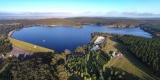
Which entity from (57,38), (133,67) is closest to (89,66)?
(133,67)

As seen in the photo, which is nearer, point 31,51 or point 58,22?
point 31,51

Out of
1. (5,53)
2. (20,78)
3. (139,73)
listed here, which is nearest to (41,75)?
(20,78)

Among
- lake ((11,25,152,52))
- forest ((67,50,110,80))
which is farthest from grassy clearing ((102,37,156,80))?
lake ((11,25,152,52))

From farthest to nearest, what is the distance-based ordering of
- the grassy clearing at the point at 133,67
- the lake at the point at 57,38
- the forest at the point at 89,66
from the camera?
the lake at the point at 57,38, the grassy clearing at the point at 133,67, the forest at the point at 89,66

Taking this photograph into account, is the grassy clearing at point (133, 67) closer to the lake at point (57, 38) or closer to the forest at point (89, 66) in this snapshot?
the forest at point (89, 66)

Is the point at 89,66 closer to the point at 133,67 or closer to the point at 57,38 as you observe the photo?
the point at 133,67

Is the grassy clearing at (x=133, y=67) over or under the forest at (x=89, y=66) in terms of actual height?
under

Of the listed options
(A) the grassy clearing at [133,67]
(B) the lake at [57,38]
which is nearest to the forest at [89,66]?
(A) the grassy clearing at [133,67]

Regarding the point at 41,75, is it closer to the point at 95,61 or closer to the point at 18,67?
the point at 18,67

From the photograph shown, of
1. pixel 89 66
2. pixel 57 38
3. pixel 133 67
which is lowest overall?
pixel 57 38

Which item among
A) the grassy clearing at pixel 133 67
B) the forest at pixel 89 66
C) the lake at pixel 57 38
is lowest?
the lake at pixel 57 38

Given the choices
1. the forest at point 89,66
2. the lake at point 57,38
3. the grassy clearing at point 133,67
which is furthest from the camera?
the lake at point 57,38
